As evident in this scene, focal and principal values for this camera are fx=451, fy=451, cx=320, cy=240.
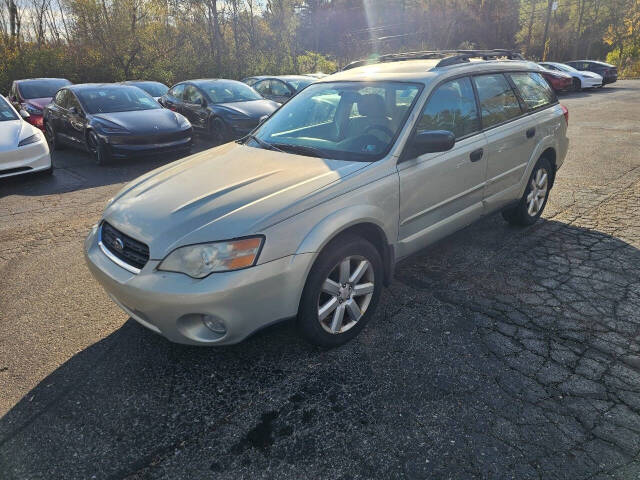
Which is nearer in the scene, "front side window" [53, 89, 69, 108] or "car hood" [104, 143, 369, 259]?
"car hood" [104, 143, 369, 259]

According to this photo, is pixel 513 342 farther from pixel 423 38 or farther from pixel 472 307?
pixel 423 38

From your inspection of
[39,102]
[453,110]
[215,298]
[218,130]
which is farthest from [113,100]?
[215,298]

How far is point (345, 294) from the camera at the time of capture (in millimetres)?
2889

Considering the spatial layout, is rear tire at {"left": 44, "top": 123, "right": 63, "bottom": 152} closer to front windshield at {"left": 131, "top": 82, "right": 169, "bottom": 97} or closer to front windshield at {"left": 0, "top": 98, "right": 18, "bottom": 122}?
front windshield at {"left": 0, "top": 98, "right": 18, "bottom": 122}

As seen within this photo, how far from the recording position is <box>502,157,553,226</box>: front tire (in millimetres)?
4644

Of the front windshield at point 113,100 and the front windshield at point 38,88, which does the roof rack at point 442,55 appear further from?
the front windshield at point 38,88

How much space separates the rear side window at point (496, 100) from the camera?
3.86 meters

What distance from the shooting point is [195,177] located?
3162 millimetres

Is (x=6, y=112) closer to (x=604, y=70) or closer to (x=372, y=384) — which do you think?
(x=372, y=384)

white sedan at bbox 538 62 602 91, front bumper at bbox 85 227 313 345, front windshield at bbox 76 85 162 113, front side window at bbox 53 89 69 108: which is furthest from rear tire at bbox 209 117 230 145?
white sedan at bbox 538 62 602 91

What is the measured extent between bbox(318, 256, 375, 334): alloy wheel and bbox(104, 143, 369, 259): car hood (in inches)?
20.7

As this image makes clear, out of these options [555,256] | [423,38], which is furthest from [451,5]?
[555,256]

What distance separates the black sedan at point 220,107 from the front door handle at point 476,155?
653 cm

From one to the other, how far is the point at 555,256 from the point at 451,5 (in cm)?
4231
